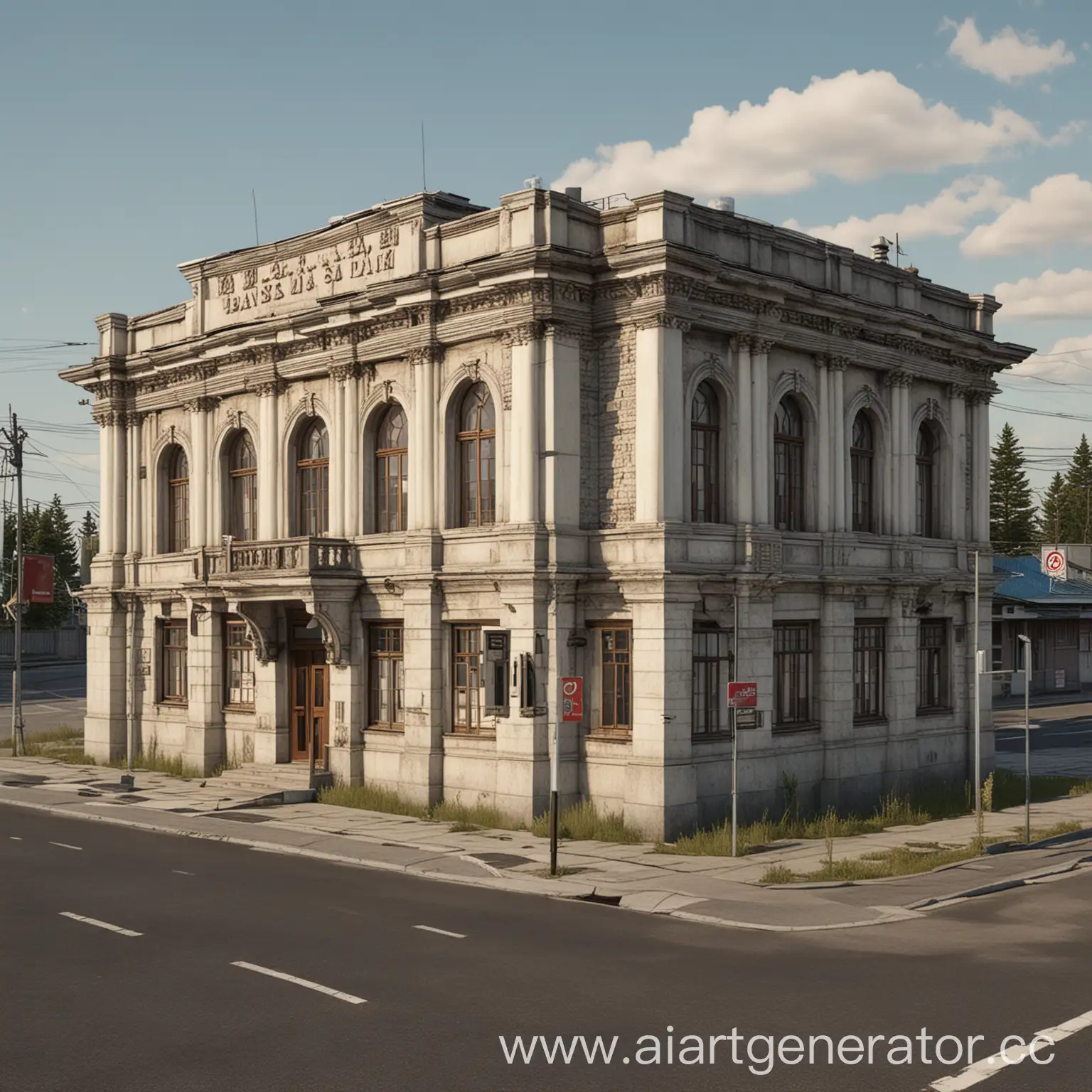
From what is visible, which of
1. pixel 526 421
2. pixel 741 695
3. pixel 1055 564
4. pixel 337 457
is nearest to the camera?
pixel 741 695

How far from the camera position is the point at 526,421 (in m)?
28.8

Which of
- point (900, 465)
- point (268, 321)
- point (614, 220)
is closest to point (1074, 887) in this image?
point (900, 465)

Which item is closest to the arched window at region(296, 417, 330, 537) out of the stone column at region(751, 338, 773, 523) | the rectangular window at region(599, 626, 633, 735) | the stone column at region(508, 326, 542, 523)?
the stone column at region(508, 326, 542, 523)

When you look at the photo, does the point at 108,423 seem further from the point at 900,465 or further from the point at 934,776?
the point at 934,776

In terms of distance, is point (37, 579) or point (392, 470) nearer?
point (392, 470)

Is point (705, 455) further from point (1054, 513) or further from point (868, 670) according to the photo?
point (1054, 513)

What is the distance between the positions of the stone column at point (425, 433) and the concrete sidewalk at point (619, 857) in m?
7.09

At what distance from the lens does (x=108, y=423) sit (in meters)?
42.5

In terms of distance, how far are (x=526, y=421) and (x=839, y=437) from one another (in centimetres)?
848

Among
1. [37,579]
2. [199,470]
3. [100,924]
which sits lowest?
[100,924]

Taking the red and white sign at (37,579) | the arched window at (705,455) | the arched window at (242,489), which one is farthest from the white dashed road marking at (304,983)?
the red and white sign at (37,579)

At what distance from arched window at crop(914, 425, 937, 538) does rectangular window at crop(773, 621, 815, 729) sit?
21.1ft

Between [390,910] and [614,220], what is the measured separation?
15.8 m

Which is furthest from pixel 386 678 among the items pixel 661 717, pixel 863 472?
pixel 863 472
